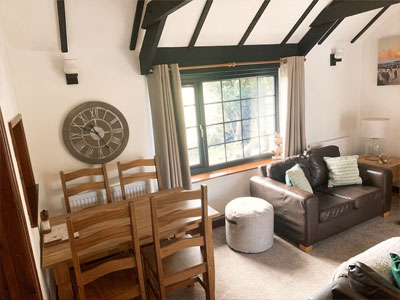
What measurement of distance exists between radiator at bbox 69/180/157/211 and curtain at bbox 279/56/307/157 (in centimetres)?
196

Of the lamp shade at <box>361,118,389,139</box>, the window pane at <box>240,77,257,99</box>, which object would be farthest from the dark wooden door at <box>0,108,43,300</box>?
the lamp shade at <box>361,118,389,139</box>

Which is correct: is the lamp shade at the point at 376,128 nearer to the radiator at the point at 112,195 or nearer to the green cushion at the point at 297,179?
the green cushion at the point at 297,179

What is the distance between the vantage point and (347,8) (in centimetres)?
327

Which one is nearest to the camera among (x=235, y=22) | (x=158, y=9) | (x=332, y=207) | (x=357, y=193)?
(x=158, y=9)

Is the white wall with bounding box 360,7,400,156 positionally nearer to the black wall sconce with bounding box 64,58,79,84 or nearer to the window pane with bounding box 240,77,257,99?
the window pane with bounding box 240,77,257,99

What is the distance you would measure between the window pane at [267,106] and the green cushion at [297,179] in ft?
3.86

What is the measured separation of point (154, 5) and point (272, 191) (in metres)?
2.27

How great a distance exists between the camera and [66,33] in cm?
266

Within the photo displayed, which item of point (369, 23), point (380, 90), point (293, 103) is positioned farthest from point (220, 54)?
point (380, 90)

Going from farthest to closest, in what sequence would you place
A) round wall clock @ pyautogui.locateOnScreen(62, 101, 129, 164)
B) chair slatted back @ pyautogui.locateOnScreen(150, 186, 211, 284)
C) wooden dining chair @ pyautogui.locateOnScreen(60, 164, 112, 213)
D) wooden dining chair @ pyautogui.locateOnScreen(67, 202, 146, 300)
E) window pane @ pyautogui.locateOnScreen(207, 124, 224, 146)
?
window pane @ pyautogui.locateOnScreen(207, 124, 224, 146)
round wall clock @ pyautogui.locateOnScreen(62, 101, 129, 164)
wooden dining chair @ pyautogui.locateOnScreen(60, 164, 112, 213)
chair slatted back @ pyautogui.locateOnScreen(150, 186, 211, 284)
wooden dining chair @ pyautogui.locateOnScreen(67, 202, 146, 300)

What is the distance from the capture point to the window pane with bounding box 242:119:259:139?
4.11m

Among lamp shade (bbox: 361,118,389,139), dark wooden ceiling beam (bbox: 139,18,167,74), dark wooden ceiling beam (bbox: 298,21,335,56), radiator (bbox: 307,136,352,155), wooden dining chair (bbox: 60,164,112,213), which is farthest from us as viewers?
radiator (bbox: 307,136,352,155)

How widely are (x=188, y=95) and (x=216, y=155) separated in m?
0.90

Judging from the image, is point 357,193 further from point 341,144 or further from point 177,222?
point 177,222
